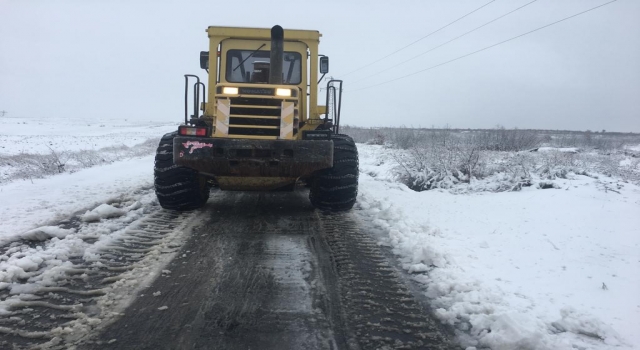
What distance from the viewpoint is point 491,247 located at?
5.69m

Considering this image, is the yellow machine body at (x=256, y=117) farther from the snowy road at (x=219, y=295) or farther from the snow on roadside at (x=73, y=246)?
the snow on roadside at (x=73, y=246)

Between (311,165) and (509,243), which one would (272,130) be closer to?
(311,165)

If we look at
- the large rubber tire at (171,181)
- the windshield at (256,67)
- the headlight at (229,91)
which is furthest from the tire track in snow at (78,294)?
the windshield at (256,67)

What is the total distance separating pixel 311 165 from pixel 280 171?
0.46m

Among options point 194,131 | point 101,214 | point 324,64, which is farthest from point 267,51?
point 101,214

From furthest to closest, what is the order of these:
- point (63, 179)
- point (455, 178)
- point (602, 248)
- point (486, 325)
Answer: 1. point (455, 178)
2. point (63, 179)
3. point (602, 248)
4. point (486, 325)

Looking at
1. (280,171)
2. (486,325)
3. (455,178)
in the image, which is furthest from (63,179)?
(486,325)

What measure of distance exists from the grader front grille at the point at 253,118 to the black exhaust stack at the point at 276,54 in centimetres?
77

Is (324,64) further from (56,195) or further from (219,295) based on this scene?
(56,195)

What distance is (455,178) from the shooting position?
12.1m

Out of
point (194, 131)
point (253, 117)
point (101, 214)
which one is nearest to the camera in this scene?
point (194, 131)

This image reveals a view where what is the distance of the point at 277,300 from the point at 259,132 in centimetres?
353

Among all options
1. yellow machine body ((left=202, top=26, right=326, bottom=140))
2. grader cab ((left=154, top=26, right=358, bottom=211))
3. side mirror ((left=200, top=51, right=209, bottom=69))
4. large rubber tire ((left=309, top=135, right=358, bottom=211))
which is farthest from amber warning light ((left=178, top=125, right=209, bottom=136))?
side mirror ((left=200, top=51, right=209, bottom=69))

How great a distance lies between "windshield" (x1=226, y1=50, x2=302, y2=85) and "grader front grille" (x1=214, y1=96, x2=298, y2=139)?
4.06 ft
